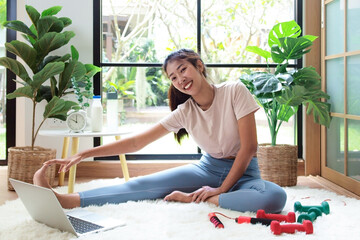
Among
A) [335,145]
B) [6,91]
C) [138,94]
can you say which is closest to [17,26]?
[6,91]

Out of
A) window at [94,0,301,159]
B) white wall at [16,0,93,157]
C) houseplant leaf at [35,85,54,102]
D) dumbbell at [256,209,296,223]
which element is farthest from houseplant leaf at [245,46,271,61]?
dumbbell at [256,209,296,223]

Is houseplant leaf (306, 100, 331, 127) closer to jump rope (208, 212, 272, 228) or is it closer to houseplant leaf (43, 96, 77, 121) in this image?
jump rope (208, 212, 272, 228)

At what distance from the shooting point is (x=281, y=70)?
123 inches

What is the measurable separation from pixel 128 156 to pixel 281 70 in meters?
1.34

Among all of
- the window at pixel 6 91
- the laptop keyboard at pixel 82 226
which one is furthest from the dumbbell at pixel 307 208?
the window at pixel 6 91

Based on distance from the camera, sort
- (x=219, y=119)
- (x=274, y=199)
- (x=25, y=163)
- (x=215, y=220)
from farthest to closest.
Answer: (x=25, y=163)
(x=219, y=119)
(x=274, y=199)
(x=215, y=220)

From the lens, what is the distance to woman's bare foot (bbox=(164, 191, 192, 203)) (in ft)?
7.34

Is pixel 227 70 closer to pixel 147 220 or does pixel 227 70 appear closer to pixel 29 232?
pixel 147 220

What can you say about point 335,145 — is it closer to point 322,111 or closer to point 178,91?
point 322,111

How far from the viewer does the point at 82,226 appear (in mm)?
1823

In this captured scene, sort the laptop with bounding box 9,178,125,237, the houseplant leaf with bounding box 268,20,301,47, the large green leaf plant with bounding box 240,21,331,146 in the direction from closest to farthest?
the laptop with bounding box 9,178,125,237 → the large green leaf plant with bounding box 240,21,331,146 → the houseplant leaf with bounding box 268,20,301,47

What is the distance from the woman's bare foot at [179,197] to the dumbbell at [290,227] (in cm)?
57

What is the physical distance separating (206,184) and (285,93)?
957 mm

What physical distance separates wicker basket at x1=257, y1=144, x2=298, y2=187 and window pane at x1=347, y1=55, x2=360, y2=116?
47 cm
